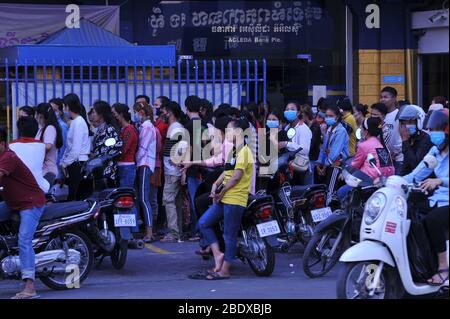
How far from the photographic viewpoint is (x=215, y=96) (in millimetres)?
12672

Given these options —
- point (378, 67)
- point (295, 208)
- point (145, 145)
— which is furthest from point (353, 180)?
point (378, 67)

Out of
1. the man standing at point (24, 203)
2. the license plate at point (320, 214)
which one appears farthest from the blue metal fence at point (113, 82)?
the man standing at point (24, 203)

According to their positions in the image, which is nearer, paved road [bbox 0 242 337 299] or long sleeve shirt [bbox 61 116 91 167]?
paved road [bbox 0 242 337 299]

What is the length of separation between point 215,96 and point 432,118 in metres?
5.79

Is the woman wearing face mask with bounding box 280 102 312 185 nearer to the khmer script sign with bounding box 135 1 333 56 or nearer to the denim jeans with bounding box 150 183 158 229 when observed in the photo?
the denim jeans with bounding box 150 183 158 229

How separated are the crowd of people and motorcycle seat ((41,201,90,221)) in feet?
0.90

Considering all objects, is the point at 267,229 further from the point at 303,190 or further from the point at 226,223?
the point at 303,190

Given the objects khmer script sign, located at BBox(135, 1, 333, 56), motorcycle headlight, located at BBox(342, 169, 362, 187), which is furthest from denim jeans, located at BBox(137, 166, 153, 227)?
khmer script sign, located at BBox(135, 1, 333, 56)

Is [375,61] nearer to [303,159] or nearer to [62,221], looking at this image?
[303,159]

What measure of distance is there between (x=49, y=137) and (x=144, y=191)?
1603 millimetres

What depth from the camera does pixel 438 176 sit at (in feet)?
24.1

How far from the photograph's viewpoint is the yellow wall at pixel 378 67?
16.3m

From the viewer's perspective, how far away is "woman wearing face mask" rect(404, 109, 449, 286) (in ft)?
23.2

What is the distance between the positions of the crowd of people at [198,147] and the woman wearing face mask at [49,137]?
0.01 m
